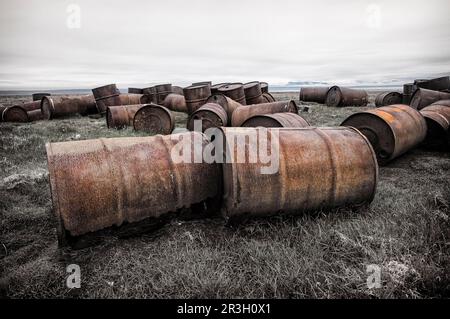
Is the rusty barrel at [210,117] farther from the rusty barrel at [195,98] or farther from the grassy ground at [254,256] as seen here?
the grassy ground at [254,256]

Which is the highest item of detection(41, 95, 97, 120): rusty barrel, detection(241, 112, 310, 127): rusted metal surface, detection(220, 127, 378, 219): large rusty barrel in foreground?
detection(41, 95, 97, 120): rusty barrel

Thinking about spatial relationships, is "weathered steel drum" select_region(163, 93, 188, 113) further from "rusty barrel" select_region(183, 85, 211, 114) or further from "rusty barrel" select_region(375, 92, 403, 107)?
"rusty barrel" select_region(375, 92, 403, 107)

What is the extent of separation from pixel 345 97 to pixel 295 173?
12826mm

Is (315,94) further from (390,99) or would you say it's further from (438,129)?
(438,129)

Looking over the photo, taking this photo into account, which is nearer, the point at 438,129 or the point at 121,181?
the point at 121,181

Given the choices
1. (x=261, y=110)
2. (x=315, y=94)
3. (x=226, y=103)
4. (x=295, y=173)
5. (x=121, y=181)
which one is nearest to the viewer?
(x=121, y=181)

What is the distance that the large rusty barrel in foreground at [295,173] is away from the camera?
8.64 ft

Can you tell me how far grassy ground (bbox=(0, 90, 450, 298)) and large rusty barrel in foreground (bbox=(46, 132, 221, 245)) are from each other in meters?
0.26

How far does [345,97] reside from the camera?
→ 45.7 feet

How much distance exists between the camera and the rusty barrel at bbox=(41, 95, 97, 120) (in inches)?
418

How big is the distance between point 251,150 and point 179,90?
545 inches

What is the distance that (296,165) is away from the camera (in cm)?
273

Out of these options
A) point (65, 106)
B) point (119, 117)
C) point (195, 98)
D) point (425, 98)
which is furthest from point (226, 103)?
point (65, 106)

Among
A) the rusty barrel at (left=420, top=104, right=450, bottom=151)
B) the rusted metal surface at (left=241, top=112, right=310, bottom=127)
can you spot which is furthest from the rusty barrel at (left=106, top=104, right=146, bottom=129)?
the rusty barrel at (left=420, top=104, right=450, bottom=151)
